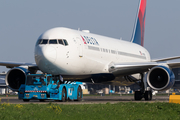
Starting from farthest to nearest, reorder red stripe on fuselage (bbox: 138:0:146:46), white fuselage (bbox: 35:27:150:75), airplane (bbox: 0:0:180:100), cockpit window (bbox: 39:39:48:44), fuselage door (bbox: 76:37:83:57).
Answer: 1. red stripe on fuselage (bbox: 138:0:146:46)
2. fuselage door (bbox: 76:37:83:57)
3. cockpit window (bbox: 39:39:48:44)
4. airplane (bbox: 0:0:180:100)
5. white fuselage (bbox: 35:27:150:75)

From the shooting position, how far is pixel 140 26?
37938 millimetres

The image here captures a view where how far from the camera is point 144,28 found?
3941 centimetres

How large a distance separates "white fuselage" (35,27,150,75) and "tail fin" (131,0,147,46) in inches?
429

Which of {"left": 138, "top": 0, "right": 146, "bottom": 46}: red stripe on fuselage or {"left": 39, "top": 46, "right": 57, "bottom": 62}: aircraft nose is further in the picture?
{"left": 138, "top": 0, "right": 146, "bottom": 46}: red stripe on fuselage

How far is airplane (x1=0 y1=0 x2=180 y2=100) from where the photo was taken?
20.9m

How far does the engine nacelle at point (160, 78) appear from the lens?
23250 mm

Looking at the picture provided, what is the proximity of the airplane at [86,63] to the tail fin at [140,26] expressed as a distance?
734 centimetres

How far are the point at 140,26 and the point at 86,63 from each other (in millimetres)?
16967

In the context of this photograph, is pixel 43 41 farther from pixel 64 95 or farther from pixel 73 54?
pixel 64 95

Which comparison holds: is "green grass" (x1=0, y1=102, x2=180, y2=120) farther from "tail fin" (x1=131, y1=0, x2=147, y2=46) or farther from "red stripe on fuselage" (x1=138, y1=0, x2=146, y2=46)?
"red stripe on fuselage" (x1=138, y1=0, x2=146, y2=46)

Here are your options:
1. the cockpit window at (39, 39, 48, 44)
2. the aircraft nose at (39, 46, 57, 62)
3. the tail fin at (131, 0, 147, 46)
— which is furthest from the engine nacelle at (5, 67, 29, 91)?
the tail fin at (131, 0, 147, 46)

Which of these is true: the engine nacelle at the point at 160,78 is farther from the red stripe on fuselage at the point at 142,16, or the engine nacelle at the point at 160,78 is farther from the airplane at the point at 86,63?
the red stripe on fuselage at the point at 142,16

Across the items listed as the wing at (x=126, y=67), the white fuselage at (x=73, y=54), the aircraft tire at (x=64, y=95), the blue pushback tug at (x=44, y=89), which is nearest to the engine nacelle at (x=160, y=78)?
the wing at (x=126, y=67)

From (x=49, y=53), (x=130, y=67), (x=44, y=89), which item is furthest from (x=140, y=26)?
(x=49, y=53)
